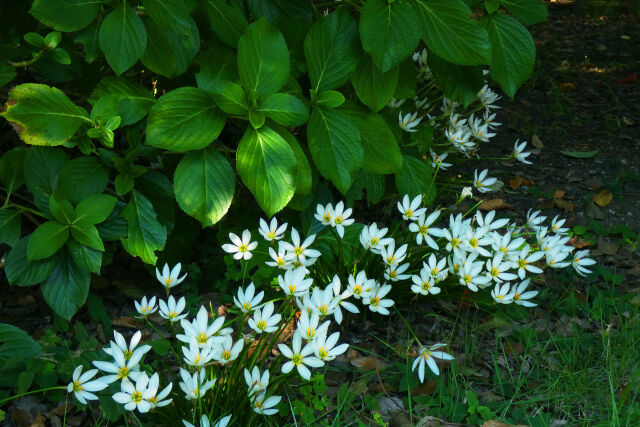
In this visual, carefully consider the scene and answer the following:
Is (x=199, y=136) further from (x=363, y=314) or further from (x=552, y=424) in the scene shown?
(x=552, y=424)

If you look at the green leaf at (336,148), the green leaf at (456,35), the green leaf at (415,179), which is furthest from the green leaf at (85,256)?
the green leaf at (456,35)

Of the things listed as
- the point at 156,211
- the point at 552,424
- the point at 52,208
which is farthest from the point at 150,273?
the point at 552,424

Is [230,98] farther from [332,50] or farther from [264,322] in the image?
[264,322]

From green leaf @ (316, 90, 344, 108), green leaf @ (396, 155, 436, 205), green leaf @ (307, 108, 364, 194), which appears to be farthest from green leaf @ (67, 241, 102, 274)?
green leaf @ (396, 155, 436, 205)

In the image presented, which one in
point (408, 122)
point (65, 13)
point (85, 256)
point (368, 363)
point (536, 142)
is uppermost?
point (65, 13)

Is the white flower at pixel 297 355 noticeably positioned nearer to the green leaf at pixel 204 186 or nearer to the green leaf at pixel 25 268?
the green leaf at pixel 204 186

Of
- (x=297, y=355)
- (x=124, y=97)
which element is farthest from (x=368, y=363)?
(x=124, y=97)

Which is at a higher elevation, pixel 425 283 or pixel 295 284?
pixel 295 284
